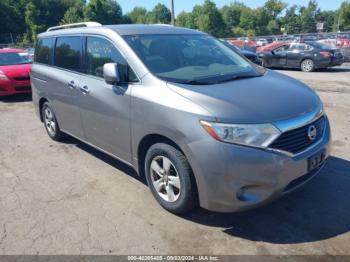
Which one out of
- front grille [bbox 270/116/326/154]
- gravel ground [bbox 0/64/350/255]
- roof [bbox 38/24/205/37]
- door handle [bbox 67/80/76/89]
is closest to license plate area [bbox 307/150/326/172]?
front grille [bbox 270/116/326/154]

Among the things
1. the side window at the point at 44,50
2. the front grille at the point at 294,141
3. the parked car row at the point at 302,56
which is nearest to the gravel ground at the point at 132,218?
the front grille at the point at 294,141

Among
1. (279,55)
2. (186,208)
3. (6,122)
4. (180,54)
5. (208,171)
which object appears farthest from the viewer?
(279,55)

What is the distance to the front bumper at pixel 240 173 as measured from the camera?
2.86m

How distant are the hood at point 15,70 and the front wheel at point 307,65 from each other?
38.6ft

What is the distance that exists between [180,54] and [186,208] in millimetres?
1786

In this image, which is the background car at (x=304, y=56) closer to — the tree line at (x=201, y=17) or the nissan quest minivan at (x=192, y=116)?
the nissan quest minivan at (x=192, y=116)

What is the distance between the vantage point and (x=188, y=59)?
13.2ft

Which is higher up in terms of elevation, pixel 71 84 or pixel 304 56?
pixel 304 56

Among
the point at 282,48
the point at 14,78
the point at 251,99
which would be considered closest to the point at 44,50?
the point at 251,99

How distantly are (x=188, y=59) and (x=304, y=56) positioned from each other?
13266 millimetres

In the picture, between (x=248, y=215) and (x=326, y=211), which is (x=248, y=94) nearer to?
(x=248, y=215)

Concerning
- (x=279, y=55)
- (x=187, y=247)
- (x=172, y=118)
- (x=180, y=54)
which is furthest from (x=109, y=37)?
(x=279, y=55)

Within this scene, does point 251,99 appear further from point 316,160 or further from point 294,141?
point 316,160

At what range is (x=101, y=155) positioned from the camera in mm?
5348
